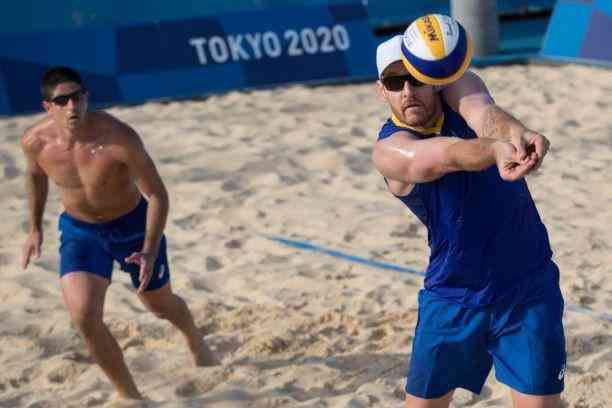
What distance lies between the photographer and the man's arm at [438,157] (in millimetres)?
2988

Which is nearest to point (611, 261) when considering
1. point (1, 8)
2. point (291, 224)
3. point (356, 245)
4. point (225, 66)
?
point (356, 245)

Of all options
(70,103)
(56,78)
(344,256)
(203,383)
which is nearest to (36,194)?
(70,103)

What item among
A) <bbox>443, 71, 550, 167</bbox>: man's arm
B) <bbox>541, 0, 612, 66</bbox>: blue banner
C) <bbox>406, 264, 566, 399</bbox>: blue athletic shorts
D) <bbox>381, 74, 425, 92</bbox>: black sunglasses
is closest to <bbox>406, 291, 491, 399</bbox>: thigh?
<bbox>406, 264, 566, 399</bbox>: blue athletic shorts

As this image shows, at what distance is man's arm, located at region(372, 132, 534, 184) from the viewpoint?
2988 millimetres

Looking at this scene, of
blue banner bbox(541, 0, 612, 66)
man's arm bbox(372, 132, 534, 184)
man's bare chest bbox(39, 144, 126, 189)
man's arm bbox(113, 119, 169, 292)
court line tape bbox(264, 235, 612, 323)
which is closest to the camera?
man's arm bbox(372, 132, 534, 184)

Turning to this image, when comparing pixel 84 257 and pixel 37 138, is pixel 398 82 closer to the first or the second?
pixel 84 257

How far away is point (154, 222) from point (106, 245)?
27 cm

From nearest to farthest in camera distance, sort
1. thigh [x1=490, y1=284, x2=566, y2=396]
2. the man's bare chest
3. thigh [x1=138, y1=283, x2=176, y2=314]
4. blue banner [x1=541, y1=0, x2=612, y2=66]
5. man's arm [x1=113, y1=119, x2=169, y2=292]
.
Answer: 1. thigh [x1=490, y1=284, x2=566, y2=396]
2. man's arm [x1=113, y1=119, x2=169, y2=292]
3. the man's bare chest
4. thigh [x1=138, y1=283, x2=176, y2=314]
5. blue banner [x1=541, y1=0, x2=612, y2=66]

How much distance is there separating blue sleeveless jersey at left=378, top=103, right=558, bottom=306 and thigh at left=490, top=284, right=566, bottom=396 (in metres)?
0.08

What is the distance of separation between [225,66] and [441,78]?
27.8ft

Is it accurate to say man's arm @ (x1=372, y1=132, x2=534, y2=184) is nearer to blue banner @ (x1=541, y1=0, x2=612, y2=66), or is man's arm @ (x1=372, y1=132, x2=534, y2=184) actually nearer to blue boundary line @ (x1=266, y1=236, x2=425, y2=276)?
blue boundary line @ (x1=266, y1=236, x2=425, y2=276)

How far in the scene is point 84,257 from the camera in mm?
5008

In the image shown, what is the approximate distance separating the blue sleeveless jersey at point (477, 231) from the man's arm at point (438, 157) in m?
0.09

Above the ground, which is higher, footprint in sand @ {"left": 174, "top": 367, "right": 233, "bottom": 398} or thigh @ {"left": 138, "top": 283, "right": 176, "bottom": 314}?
thigh @ {"left": 138, "top": 283, "right": 176, "bottom": 314}
